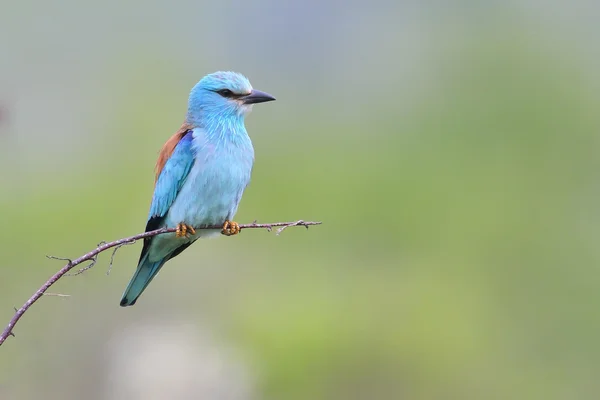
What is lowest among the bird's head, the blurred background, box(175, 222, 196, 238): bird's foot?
the blurred background

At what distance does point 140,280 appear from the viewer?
3.93m

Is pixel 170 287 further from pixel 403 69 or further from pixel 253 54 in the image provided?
pixel 403 69

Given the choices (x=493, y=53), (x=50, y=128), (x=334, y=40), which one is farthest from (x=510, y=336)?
(x=334, y=40)

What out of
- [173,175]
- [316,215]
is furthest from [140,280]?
[316,215]

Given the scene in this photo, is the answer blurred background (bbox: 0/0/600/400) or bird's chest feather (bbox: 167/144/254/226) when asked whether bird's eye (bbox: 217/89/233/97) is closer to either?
bird's chest feather (bbox: 167/144/254/226)

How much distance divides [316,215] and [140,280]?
8.64 meters

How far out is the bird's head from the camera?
4.13 m

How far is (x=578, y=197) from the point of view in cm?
1320

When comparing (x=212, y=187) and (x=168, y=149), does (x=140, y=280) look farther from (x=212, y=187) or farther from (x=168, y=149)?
(x=168, y=149)

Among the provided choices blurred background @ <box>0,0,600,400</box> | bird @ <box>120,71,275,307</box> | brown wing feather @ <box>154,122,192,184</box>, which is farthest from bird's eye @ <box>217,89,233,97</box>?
blurred background @ <box>0,0,600,400</box>

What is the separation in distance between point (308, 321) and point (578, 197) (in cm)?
505

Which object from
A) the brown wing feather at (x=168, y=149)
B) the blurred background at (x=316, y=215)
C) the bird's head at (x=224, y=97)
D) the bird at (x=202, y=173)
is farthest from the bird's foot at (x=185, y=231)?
the blurred background at (x=316, y=215)

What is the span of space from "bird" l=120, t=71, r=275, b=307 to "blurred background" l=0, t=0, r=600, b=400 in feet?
9.34

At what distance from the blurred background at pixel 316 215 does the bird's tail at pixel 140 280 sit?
3019 mm
